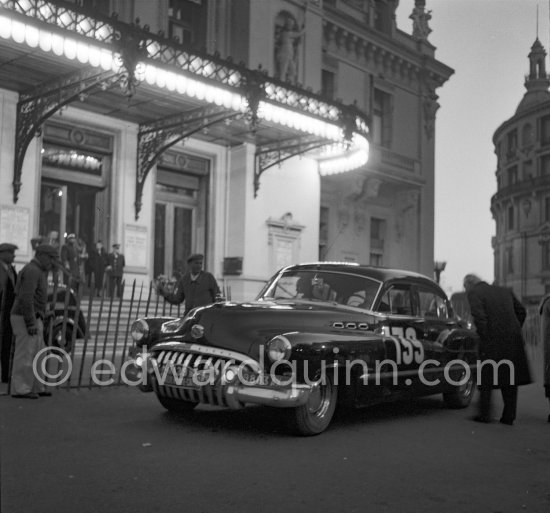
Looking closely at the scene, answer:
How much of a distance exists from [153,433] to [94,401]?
202 centimetres

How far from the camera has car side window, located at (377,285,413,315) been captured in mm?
7918

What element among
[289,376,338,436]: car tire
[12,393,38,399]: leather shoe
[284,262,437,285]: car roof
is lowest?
[12,393,38,399]: leather shoe

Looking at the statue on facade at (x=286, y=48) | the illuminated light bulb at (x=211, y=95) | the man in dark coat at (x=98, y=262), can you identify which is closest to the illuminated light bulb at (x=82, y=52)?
the illuminated light bulb at (x=211, y=95)

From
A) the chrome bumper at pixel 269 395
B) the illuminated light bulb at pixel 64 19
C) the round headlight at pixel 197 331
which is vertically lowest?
the chrome bumper at pixel 269 395

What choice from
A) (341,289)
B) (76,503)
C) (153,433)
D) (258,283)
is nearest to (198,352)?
(153,433)

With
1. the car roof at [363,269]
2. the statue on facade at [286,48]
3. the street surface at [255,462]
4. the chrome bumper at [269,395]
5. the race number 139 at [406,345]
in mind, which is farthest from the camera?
the statue on facade at [286,48]

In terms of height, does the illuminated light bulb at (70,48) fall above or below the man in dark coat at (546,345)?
above

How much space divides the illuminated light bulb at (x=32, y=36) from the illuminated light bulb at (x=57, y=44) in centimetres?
27

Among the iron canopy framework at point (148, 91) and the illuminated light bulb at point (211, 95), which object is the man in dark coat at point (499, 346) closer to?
the iron canopy framework at point (148, 91)

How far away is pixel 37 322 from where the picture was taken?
27.9ft

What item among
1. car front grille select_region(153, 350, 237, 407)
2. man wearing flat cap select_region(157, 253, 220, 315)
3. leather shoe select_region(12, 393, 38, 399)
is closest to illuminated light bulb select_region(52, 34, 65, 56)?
man wearing flat cap select_region(157, 253, 220, 315)

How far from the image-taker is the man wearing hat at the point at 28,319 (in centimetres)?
829

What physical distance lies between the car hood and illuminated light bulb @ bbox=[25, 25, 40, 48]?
295 inches

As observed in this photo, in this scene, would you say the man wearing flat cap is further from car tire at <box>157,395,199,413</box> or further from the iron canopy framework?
the iron canopy framework
